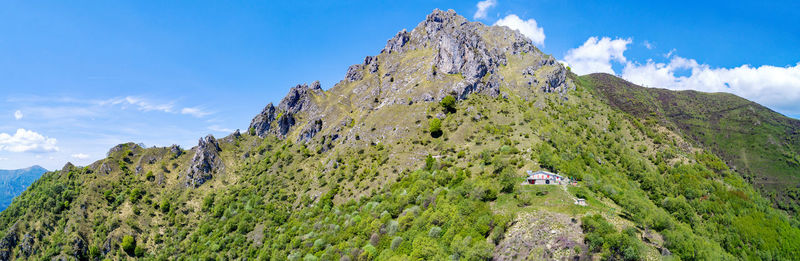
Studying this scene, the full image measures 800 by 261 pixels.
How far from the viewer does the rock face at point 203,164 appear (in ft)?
408

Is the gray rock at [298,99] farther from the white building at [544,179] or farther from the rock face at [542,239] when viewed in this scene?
the rock face at [542,239]

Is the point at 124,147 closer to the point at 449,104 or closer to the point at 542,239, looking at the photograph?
the point at 449,104

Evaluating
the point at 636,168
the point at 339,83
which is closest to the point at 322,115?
the point at 339,83

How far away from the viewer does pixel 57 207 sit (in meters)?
105


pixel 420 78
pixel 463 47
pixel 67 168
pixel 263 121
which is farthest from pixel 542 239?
pixel 67 168

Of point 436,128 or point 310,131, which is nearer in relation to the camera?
point 436,128

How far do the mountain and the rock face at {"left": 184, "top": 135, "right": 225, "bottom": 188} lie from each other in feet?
2.98

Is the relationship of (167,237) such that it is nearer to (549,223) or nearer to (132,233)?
(132,233)

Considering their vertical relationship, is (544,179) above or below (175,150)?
below

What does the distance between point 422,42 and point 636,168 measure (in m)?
121

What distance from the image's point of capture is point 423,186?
74250 millimetres

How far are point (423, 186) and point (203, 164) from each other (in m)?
107

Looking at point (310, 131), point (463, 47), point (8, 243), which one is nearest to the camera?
point (8, 243)

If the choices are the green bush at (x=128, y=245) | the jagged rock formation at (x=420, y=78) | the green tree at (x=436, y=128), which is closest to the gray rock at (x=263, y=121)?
the jagged rock formation at (x=420, y=78)
